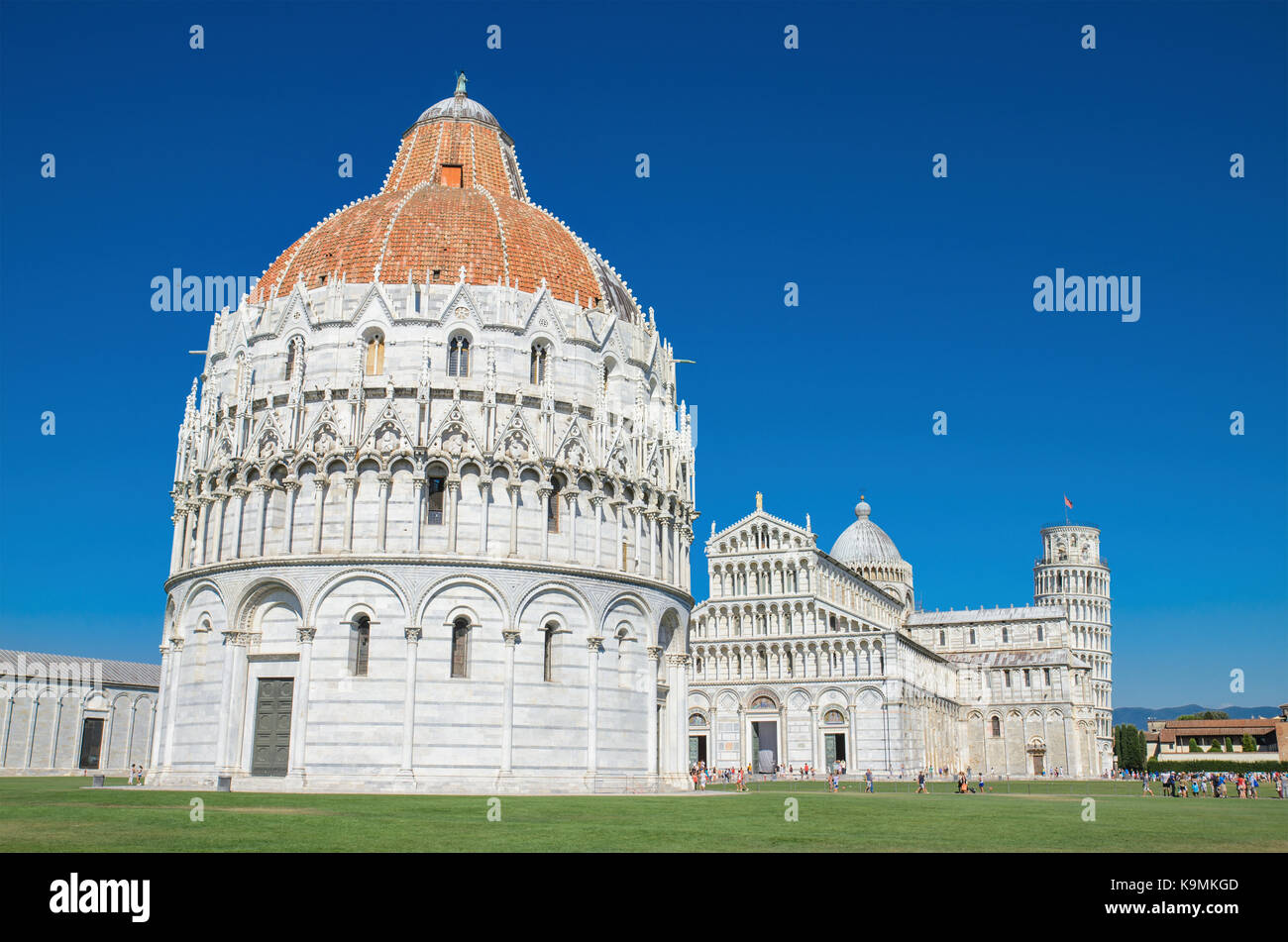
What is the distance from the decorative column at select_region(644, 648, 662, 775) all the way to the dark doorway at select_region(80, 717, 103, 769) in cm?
5514

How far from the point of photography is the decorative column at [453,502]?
1667 inches

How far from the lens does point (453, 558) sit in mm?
41781

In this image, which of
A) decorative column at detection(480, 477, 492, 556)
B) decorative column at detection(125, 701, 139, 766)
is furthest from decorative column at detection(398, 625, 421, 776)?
decorative column at detection(125, 701, 139, 766)

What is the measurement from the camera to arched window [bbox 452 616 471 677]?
4178cm

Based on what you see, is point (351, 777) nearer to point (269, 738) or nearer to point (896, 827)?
point (269, 738)

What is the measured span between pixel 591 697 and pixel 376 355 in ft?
52.6

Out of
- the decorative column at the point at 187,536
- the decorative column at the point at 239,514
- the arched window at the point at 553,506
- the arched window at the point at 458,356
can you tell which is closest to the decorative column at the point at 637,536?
the arched window at the point at 553,506

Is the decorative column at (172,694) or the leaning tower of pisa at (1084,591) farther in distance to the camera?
the leaning tower of pisa at (1084,591)

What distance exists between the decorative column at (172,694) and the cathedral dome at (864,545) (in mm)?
96301

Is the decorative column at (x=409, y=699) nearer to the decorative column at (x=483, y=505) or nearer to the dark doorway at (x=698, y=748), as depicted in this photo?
the decorative column at (x=483, y=505)

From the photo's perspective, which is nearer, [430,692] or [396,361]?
[430,692]

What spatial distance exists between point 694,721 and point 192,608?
6204 centimetres

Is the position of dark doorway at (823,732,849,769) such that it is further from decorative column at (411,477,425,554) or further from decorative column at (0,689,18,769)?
decorative column at (411,477,425,554)
